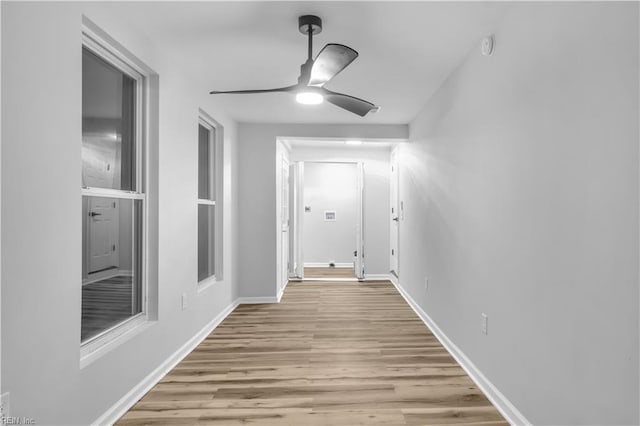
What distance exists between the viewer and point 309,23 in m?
2.14

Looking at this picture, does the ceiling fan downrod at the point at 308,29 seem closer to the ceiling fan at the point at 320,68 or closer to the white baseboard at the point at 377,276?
the ceiling fan at the point at 320,68

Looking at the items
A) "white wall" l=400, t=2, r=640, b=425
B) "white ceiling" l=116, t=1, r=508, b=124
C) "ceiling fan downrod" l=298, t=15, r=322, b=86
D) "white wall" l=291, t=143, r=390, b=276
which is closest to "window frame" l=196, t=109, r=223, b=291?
"white ceiling" l=116, t=1, r=508, b=124

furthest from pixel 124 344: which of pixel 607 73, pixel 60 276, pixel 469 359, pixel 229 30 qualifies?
pixel 607 73

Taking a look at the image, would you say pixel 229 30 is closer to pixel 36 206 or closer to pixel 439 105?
pixel 36 206

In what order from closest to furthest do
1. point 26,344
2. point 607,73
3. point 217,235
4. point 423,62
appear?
point 607,73, point 26,344, point 423,62, point 217,235

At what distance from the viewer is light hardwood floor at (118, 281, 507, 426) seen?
6.81ft

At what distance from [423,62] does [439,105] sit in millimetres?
671

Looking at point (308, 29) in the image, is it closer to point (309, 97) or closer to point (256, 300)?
point (309, 97)

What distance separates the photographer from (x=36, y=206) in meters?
1.47

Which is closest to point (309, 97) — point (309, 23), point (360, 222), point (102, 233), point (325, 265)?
point (309, 23)

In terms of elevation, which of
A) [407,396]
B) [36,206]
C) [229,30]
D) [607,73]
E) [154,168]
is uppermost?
[229,30]

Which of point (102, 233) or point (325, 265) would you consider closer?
point (102, 233)

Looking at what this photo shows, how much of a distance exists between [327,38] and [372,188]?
420 centimetres

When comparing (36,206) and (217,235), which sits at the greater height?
(36,206)
